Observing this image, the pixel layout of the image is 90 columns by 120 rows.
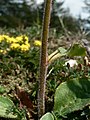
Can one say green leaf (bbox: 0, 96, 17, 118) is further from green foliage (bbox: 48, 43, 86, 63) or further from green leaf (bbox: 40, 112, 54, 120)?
green foliage (bbox: 48, 43, 86, 63)

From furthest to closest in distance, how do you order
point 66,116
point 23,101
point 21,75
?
point 21,75 → point 23,101 → point 66,116

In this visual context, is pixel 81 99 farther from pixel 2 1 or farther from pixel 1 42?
pixel 2 1

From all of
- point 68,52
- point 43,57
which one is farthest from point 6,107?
point 68,52

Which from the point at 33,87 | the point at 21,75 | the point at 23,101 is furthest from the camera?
the point at 21,75

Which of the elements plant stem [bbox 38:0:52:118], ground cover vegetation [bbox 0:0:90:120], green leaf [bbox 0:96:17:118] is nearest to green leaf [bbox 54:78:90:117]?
ground cover vegetation [bbox 0:0:90:120]

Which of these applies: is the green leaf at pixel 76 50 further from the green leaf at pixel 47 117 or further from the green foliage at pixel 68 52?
the green leaf at pixel 47 117

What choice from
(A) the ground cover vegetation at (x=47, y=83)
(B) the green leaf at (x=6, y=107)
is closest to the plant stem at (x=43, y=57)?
(A) the ground cover vegetation at (x=47, y=83)

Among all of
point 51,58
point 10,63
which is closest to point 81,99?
point 51,58
